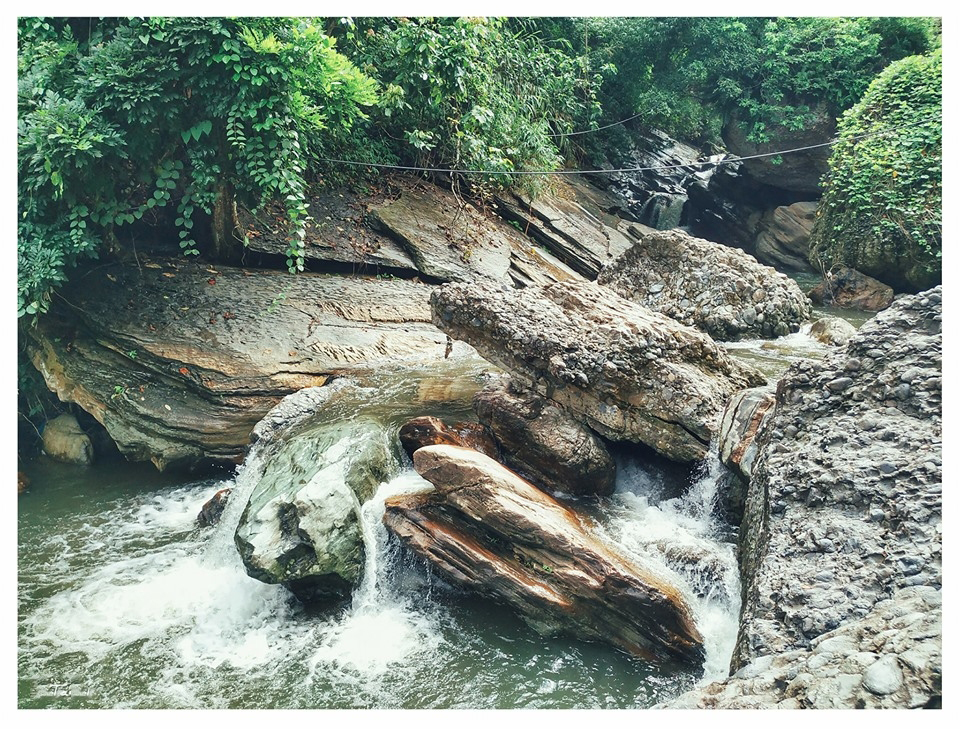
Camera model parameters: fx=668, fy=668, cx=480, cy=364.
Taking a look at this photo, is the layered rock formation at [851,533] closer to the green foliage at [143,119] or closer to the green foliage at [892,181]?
the green foliage at [892,181]

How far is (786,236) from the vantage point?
11.7m

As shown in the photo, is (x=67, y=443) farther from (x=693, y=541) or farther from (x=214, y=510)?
(x=693, y=541)

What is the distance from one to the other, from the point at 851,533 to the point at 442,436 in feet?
8.32

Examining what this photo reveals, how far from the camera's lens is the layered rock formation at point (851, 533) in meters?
2.09

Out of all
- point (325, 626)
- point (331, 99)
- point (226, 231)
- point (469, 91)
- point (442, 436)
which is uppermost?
point (469, 91)

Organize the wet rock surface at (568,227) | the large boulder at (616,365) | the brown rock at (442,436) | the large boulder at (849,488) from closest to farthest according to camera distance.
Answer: the large boulder at (849,488) → the large boulder at (616,365) → the brown rock at (442,436) → the wet rock surface at (568,227)

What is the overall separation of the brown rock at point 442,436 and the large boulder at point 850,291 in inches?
212

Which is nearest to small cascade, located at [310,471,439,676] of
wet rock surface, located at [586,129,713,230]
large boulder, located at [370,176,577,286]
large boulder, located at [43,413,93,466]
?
large boulder, located at [43,413,93,466]

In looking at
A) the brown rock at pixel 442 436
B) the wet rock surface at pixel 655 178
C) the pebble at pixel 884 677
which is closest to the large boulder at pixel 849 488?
the pebble at pixel 884 677

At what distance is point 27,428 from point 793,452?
6150mm

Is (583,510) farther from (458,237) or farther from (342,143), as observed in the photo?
(342,143)

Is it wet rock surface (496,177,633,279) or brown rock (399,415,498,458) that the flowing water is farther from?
wet rock surface (496,177,633,279)

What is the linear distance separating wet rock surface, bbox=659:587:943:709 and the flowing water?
776 mm

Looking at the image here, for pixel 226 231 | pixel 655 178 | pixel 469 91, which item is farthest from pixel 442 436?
pixel 655 178
